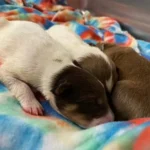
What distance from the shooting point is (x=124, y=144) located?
1228 mm

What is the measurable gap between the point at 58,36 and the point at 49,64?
1.58ft

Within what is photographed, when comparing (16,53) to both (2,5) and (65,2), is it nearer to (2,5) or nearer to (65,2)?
(2,5)

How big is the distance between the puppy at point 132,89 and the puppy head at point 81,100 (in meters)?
0.08

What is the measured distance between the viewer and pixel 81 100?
60.9 inches

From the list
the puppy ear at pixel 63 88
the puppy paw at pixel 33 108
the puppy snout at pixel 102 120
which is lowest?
the puppy paw at pixel 33 108

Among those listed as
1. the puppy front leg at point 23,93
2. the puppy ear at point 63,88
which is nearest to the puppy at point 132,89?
the puppy ear at point 63,88

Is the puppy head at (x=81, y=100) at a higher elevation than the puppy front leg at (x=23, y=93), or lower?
higher

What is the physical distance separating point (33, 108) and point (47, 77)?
0.16 meters

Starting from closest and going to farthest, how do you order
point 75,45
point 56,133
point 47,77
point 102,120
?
point 56,133, point 102,120, point 47,77, point 75,45

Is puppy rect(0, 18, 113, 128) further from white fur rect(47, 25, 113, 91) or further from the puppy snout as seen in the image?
white fur rect(47, 25, 113, 91)

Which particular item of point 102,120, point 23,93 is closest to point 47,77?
point 23,93

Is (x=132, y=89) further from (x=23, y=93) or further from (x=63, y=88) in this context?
(x=23, y=93)

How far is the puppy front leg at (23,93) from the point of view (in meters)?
1.60

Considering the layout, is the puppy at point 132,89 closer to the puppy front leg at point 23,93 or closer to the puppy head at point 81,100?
the puppy head at point 81,100
